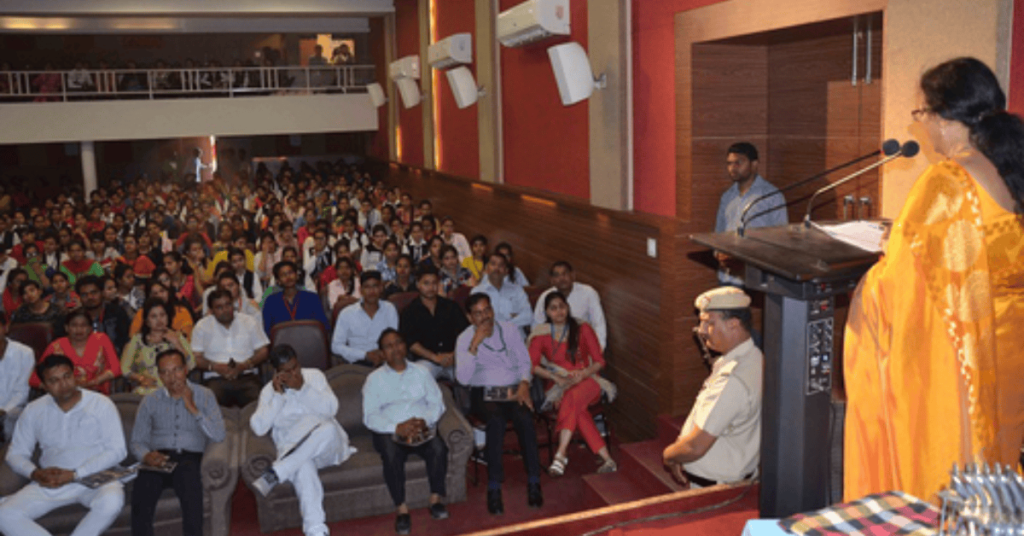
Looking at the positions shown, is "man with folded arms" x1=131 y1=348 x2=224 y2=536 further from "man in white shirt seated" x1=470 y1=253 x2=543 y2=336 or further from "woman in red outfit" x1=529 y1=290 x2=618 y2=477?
"man in white shirt seated" x1=470 y1=253 x2=543 y2=336

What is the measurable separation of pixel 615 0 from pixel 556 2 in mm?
831

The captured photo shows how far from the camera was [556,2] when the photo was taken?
630cm

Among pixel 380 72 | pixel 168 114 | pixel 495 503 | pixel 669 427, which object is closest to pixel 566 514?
pixel 495 503

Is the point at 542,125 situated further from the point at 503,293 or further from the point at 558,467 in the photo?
the point at 558,467

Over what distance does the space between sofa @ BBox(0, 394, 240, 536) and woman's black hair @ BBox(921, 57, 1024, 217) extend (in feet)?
13.0

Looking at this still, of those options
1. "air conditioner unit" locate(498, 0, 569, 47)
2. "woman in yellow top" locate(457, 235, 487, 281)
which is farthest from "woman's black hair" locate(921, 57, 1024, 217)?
"woman in yellow top" locate(457, 235, 487, 281)

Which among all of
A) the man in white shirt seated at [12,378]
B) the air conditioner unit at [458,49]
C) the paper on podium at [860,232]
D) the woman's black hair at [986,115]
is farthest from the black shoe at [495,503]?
the air conditioner unit at [458,49]

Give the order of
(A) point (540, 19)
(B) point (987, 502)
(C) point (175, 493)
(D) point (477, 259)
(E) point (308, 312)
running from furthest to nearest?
(D) point (477, 259) → (E) point (308, 312) → (A) point (540, 19) → (C) point (175, 493) → (B) point (987, 502)

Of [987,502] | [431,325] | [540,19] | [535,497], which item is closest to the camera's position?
[987,502]

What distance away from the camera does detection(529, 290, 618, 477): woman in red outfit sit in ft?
17.4

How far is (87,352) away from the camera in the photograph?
556 cm

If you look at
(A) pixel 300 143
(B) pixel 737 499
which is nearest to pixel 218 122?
(A) pixel 300 143

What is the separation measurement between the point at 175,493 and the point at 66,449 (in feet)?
1.98

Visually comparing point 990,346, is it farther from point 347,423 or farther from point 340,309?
point 340,309
